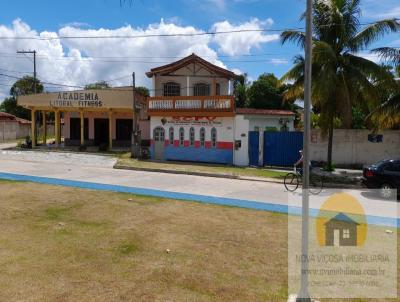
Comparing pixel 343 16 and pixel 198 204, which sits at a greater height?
pixel 343 16

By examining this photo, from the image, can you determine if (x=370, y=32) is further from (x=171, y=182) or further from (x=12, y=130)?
(x=12, y=130)

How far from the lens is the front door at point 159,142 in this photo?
86.3 feet

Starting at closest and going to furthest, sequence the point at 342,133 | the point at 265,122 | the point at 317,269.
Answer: the point at 317,269 → the point at 342,133 → the point at 265,122

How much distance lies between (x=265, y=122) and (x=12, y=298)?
20.7m

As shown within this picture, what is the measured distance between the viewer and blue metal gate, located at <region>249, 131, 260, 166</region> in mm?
23297

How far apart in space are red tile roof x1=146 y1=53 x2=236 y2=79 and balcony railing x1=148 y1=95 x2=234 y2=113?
730 cm

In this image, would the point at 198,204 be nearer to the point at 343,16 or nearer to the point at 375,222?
the point at 375,222

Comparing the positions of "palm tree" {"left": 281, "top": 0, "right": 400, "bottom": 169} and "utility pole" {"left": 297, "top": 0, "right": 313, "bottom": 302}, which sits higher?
"palm tree" {"left": 281, "top": 0, "right": 400, "bottom": 169}

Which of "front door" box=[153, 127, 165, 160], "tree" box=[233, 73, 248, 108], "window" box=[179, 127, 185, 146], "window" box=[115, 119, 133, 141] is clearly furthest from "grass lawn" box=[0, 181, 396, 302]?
"tree" box=[233, 73, 248, 108]

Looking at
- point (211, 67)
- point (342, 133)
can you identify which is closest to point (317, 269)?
point (342, 133)

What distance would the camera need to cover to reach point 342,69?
19203 mm

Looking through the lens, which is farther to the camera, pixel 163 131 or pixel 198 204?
pixel 163 131

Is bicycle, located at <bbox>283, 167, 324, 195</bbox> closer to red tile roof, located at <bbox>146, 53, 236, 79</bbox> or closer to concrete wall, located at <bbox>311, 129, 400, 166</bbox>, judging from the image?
concrete wall, located at <bbox>311, 129, 400, 166</bbox>

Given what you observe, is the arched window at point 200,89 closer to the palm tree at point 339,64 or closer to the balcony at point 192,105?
the balcony at point 192,105
